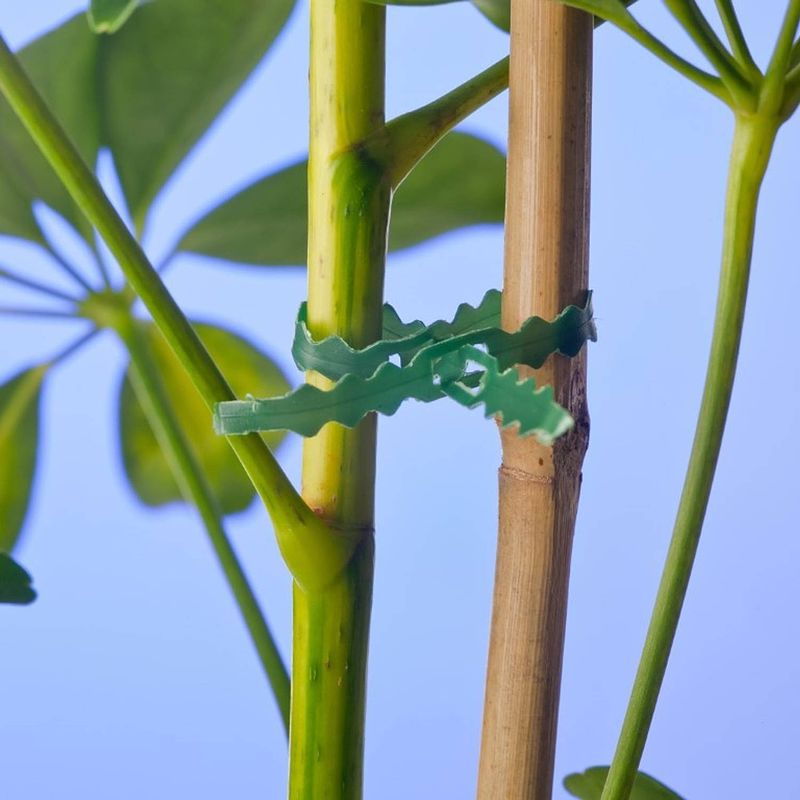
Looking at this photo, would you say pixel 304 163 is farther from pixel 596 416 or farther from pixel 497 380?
pixel 596 416

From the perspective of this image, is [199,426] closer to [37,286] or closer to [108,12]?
[37,286]

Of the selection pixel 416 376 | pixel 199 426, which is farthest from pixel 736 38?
pixel 199 426

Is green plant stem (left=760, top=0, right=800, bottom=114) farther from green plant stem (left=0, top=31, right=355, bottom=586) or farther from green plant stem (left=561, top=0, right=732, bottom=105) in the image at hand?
green plant stem (left=0, top=31, right=355, bottom=586)

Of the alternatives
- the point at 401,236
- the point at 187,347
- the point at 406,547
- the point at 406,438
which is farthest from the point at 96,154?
the point at 406,547

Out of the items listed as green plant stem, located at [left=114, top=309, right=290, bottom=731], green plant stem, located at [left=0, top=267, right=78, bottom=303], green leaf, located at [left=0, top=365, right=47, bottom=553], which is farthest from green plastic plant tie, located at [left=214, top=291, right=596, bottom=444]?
green leaf, located at [left=0, top=365, right=47, bottom=553]

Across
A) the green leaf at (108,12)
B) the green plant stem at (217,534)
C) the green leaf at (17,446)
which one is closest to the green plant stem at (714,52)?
the green leaf at (108,12)

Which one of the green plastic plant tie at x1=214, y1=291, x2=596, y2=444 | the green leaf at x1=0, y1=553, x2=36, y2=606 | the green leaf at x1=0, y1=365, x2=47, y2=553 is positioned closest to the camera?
the green plastic plant tie at x1=214, y1=291, x2=596, y2=444
